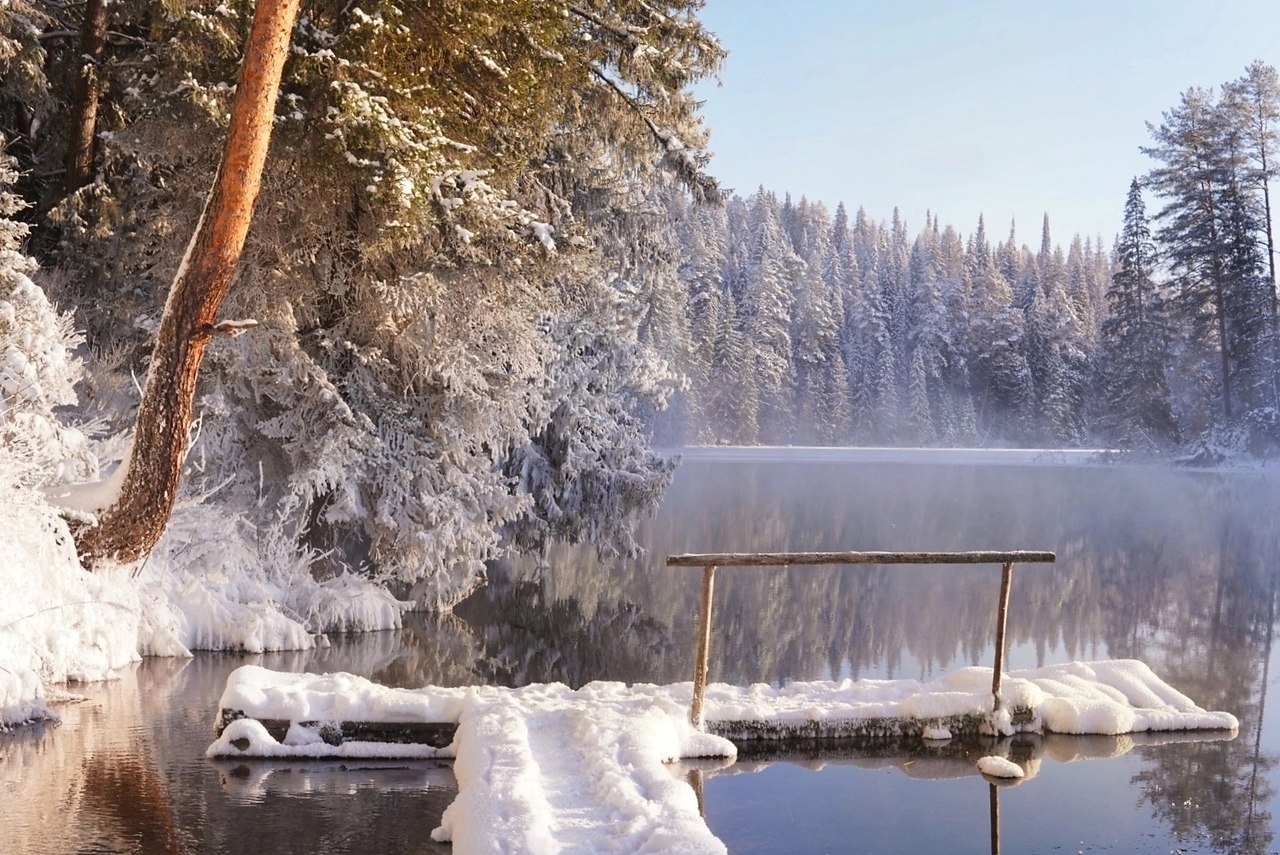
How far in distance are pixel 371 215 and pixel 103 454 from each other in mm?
3789

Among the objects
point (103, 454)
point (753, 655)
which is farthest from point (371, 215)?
point (753, 655)

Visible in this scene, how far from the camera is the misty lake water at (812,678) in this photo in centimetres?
657

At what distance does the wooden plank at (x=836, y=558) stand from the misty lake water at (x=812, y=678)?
126 cm

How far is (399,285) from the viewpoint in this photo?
45.9ft

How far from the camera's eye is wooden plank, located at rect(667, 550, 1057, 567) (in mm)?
7512

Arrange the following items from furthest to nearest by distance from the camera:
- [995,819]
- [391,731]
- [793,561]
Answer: [391,731]
[793,561]
[995,819]

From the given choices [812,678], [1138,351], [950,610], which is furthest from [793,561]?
[1138,351]

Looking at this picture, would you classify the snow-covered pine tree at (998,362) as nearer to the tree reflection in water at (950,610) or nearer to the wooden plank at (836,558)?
the tree reflection in water at (950,610)

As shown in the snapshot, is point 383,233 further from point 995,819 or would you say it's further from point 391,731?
point 995,819

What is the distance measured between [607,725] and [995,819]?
2.25 metres

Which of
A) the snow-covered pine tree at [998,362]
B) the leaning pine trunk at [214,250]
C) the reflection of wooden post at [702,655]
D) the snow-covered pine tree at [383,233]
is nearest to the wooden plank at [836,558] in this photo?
the reflection of wooden post at [702,655]

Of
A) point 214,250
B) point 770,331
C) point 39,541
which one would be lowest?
point 39,541

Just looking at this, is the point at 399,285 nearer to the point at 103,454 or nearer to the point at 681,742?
the point at 103,454

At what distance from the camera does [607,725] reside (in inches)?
279
